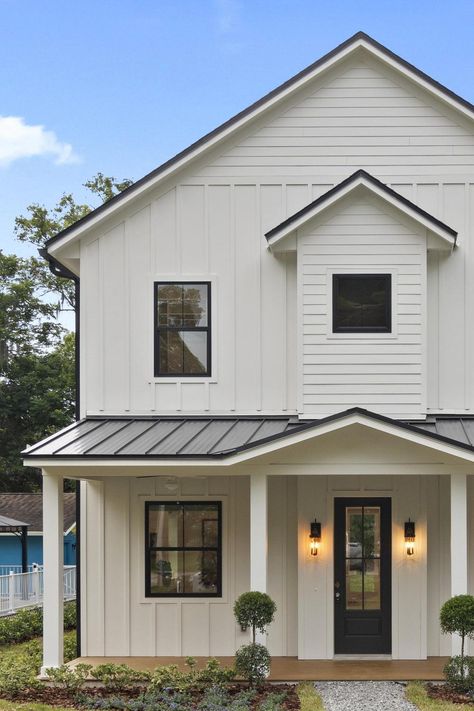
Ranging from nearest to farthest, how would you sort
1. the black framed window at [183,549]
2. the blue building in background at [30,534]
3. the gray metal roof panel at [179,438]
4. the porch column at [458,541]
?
the porch column at [458,541], the gray metal roof panel at [179,438], the black framed window at [183,549], the blue building in background at [30,534]

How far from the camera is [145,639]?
12.8 metres

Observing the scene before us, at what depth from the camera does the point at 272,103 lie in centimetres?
1304

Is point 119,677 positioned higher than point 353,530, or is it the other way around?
point 353,530

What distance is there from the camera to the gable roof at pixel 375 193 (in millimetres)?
12203

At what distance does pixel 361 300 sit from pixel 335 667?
5.37 meters

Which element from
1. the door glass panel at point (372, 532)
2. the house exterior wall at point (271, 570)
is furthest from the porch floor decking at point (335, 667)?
the door glass panel at point (372, 532)

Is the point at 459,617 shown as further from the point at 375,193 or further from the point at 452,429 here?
the point at 375,193

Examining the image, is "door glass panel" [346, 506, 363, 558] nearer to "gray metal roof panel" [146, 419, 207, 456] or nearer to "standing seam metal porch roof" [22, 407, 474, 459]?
→ "standing seam metal porch roof" [22, 407, 474, 459]

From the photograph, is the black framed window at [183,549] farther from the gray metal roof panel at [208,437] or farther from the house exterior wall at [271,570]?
the gray metal roof panel at [208,437]

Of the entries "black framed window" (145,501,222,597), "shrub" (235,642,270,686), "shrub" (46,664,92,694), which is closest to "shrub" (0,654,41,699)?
"shrub" (46,664,92,694)

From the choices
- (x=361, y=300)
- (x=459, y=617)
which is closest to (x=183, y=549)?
(x=459, y=617)

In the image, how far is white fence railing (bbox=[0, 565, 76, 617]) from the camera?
70.0ft

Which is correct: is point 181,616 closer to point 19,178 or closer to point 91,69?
point 91,69

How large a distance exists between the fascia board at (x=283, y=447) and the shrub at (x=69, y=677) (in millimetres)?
2643
